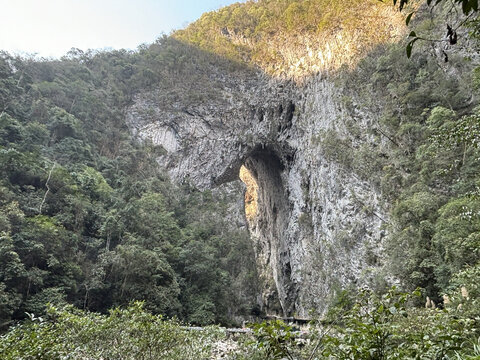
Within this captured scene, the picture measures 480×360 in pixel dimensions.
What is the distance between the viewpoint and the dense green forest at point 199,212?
249cm

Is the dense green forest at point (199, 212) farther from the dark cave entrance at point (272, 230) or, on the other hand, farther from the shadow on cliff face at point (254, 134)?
the dark cave entrance at point (272, 230)

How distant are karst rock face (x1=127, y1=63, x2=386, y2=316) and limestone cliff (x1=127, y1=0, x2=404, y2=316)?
0.07m

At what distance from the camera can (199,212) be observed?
78.3 feet

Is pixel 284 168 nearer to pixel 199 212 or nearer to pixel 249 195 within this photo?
pixel 199 212

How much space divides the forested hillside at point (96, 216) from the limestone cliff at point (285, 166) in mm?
2186

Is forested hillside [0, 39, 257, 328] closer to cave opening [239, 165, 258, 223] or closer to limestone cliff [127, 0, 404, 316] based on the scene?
limestone cliff [127, 0, 404, 316]

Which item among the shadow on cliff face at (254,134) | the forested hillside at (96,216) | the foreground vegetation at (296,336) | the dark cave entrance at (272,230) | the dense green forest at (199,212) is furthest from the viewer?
the dark cave entrance at (272,230)

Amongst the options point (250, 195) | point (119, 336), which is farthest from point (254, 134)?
point (119, 336)

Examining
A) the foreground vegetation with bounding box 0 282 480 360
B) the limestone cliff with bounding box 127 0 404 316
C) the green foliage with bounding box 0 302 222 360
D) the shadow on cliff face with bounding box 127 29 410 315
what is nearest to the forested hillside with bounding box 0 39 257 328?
the shadow on cliff face with bounding box 127 29 410 315

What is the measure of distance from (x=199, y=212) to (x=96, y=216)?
30.2 ft

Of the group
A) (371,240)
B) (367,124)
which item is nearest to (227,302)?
(371,240)

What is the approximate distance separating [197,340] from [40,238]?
10417 mm

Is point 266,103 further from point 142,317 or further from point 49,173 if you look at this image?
point 142,317

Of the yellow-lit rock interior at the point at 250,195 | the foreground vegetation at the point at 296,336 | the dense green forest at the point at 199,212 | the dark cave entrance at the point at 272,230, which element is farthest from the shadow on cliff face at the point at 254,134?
the foreground vegetation at the point at 296,336
